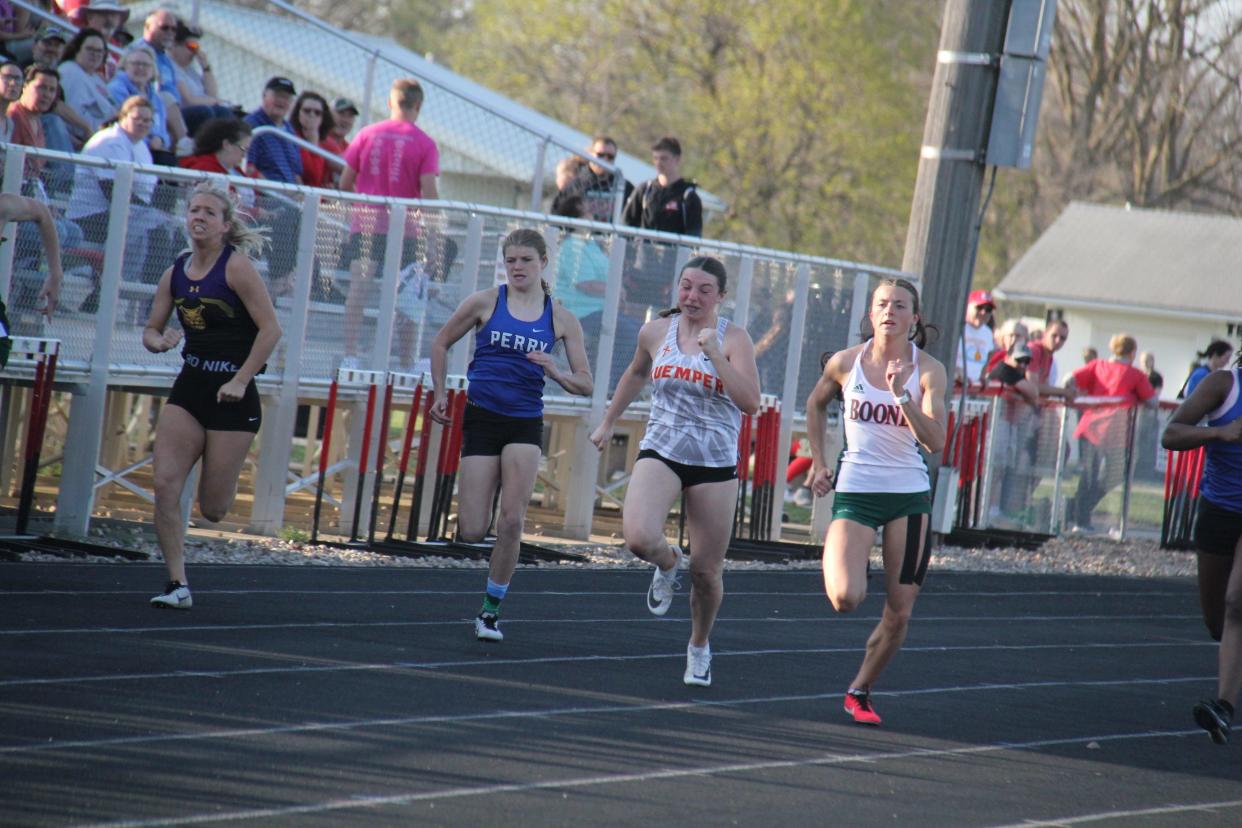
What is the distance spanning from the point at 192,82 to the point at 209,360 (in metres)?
8.90

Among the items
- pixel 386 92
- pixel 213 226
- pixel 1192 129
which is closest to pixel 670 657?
pixel 213 226

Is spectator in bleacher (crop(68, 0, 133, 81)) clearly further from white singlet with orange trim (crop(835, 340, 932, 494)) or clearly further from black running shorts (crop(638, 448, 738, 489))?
white singlet with orange trim (crop(835, 340, 932, 494))

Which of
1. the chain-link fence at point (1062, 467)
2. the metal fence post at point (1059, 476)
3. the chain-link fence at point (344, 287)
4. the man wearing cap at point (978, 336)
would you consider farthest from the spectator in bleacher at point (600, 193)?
the metal fence post at point (1059, 476)

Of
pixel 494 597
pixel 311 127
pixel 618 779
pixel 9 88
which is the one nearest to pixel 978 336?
pixel 311 127

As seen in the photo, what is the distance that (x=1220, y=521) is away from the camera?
28.2 ft

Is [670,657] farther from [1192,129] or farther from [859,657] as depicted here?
[1192,129]

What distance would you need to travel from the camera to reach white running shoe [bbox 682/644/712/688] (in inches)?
339

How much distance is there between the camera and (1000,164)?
15305 mm

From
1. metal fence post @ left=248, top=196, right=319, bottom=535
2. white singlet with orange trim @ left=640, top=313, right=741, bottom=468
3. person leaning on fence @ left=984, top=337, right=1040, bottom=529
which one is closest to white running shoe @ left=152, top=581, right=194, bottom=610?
white singlet with orange trim @ left=640, top=313, right=741, bottom=468

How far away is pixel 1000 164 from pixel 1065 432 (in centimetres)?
517

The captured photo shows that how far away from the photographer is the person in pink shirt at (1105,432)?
19906 millimetres

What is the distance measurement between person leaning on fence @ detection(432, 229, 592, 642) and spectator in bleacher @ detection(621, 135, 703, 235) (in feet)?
21.1

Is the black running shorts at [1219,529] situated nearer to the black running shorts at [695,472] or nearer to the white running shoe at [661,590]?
the black running shorts at [695,472]

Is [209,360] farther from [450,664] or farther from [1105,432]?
[1105,432]
